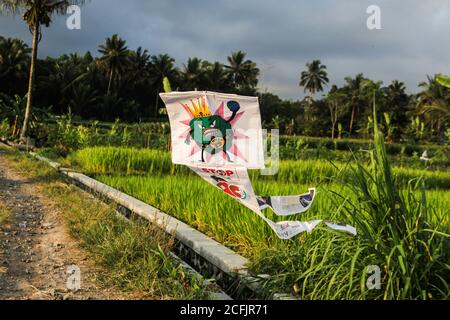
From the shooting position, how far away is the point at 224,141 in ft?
10.1

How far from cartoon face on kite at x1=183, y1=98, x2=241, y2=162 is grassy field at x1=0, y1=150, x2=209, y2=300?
73 centimetres

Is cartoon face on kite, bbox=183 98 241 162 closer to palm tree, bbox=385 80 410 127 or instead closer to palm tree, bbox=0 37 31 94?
palm tree, bbox=0 37 31 94

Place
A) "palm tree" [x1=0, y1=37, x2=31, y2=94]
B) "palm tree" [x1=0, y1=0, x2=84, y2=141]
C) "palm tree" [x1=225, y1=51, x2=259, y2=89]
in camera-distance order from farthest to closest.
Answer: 1. "palm tree" [x1=225, y1=51, x2=259, y2=89]
2. "palm tree" [x1=0, y1=37, x2=31, y2=94]
3. "palm tree" [x1=0, y1=0, x2=84, y2=141]

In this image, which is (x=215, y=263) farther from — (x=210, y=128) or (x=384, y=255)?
(x=384, y=255)

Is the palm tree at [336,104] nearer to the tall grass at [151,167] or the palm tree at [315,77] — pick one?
the palm tree at [315,77]

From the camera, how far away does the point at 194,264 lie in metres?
3.51

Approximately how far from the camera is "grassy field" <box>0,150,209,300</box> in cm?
267

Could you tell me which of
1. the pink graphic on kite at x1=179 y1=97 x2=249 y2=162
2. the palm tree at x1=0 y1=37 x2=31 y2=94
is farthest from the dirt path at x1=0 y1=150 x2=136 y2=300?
the palm tree at x1=0 y1=37 x2=31 y2=94

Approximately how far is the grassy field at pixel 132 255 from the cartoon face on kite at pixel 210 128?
2.40ft

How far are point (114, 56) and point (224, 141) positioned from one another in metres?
52.1

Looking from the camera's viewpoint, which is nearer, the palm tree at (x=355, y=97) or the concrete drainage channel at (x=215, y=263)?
the concrete drainage channel at (x=215, y=263)

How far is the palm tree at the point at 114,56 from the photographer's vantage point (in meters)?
52.2

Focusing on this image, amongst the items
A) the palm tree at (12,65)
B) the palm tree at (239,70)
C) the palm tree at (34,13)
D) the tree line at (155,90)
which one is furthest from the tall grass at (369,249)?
the palm tree at (239,70)
